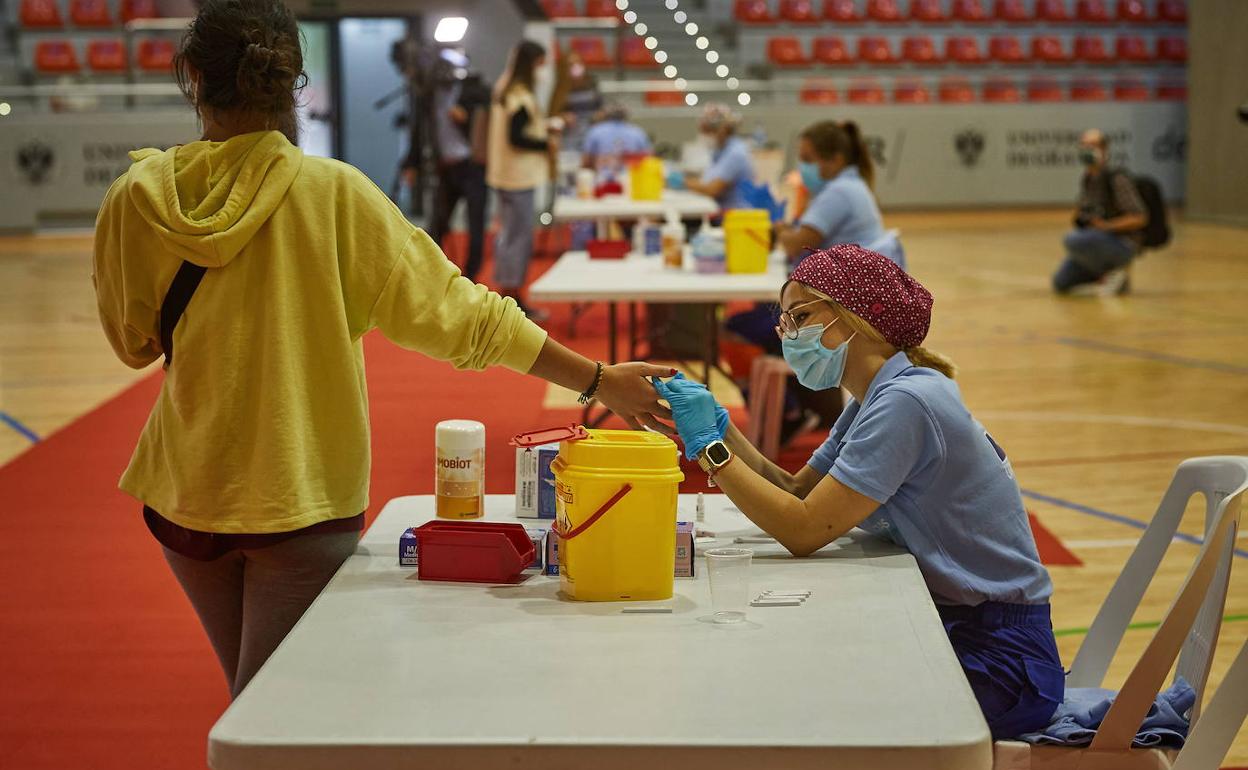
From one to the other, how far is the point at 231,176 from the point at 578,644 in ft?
2.81

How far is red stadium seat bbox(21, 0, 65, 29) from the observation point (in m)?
19.9

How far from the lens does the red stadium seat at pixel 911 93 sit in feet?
66.7

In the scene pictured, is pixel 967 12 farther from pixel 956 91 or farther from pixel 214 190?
pixel 214 190

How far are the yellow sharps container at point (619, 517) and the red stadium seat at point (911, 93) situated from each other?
19.1 meters

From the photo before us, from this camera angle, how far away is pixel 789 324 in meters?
2.58

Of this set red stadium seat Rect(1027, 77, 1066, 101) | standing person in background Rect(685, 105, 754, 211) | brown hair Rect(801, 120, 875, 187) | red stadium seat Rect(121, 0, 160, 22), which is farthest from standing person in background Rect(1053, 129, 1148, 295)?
red stadium seat Rect(121, 0, 160, 22)

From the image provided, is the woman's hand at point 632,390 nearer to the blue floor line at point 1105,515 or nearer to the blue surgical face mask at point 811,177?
the blue floor line at point 1105,515

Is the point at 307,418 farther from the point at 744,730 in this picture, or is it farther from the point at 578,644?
the point at 744,730

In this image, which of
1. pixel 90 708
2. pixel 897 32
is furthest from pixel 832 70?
pixel 90 708

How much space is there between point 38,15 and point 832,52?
439 inches

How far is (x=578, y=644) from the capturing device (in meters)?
1.87

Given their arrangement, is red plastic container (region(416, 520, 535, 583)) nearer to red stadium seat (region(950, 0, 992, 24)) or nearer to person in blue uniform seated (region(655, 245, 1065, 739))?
person in blue uniform seated (region(655, 245, 1065, 739))

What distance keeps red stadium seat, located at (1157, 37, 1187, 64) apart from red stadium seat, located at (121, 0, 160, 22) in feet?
48.5

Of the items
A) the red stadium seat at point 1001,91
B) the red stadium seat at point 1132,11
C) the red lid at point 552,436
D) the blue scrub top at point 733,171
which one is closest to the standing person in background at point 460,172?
the blue scrub top at point 733,171
